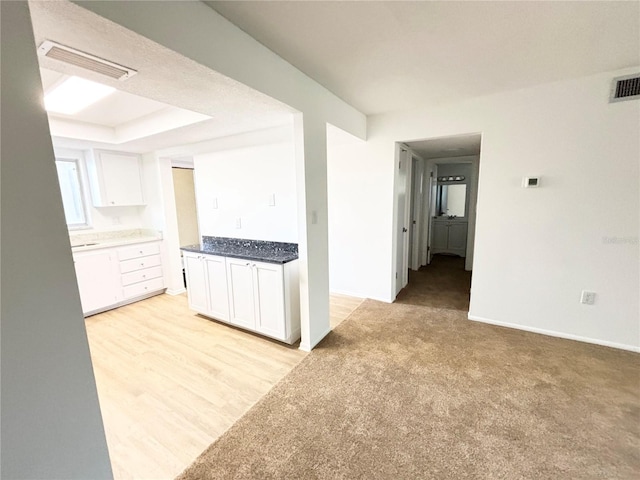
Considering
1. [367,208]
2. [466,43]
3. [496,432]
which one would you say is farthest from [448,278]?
[466,43]

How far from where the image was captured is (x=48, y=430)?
911 millimetres

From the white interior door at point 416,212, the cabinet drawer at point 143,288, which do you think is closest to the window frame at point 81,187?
the cabinet drawer at point 143,288

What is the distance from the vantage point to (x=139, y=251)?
395cm

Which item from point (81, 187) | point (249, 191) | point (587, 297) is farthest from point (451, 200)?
point (81, 187)

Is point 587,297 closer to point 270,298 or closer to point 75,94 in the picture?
point 270,298

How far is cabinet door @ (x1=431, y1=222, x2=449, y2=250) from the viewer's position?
6577 mm

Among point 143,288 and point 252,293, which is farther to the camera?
point 143,288

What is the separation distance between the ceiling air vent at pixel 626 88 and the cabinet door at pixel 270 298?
131 inches

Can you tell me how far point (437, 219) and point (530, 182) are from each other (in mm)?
4038

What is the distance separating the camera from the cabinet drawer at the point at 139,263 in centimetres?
378

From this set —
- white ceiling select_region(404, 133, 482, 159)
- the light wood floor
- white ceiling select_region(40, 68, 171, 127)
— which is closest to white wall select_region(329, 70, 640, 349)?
white ceiling select_region(404, 133, 482, 159)

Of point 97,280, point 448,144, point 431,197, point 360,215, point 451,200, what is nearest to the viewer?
point 97,280

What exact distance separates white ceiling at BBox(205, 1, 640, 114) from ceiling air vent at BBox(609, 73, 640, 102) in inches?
4.5

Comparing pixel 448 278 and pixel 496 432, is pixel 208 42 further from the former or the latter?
pixel 448 278
